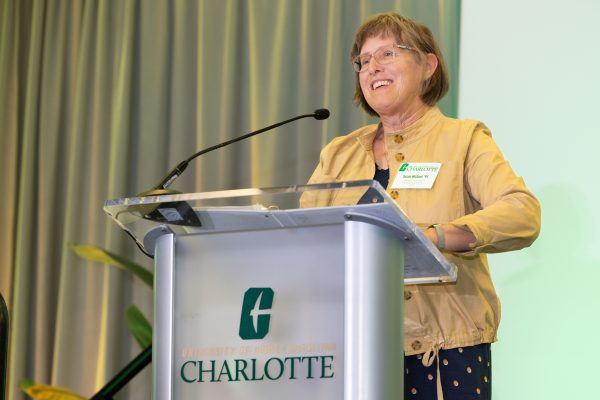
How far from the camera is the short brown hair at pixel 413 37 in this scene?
2277 mm

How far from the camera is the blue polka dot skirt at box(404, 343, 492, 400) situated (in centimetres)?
188

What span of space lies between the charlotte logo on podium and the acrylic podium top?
0.11 meters

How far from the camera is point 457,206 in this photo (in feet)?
6.70

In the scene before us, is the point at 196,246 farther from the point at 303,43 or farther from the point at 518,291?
the point at 303,43

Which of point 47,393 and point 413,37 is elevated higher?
point 413,37

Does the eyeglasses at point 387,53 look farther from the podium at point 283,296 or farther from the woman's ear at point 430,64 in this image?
the podium at point 283,296

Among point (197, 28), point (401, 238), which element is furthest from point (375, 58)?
point (197, 28)

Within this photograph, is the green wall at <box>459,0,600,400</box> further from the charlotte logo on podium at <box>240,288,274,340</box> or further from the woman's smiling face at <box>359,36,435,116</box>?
the charlotte logo on podium at <box>240,288,274,340</box>

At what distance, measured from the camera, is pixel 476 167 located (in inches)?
81.2

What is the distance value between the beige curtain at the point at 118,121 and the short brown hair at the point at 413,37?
1239 mm

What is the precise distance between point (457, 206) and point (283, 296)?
798 mm

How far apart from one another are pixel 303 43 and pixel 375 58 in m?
1.52

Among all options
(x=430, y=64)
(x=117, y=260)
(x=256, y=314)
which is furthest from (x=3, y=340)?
(x=117, y=260)

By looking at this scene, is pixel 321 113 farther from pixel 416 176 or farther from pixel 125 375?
pixel 125 375
